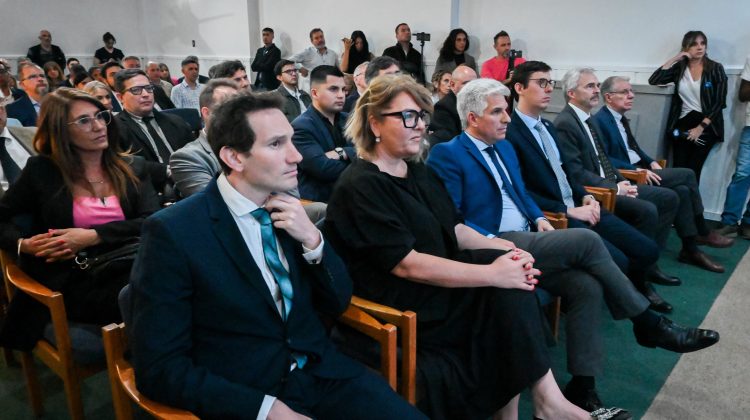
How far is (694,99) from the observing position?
4312mm

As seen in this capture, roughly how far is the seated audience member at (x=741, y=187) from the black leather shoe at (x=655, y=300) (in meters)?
1.63

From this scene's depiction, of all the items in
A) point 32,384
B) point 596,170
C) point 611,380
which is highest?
point 596,170

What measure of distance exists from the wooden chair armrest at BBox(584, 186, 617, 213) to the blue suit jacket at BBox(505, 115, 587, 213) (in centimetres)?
34

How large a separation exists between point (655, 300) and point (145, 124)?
119 inches

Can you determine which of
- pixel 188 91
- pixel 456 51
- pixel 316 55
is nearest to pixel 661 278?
pixel 456 51

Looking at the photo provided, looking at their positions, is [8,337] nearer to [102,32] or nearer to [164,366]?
[164,366]

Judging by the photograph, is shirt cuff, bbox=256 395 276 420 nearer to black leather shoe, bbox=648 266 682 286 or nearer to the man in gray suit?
the man in gray suit

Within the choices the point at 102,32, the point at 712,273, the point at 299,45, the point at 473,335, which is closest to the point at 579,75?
the point at 712,273

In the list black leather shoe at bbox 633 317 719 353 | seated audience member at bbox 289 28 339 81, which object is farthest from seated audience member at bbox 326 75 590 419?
seated audience member at bbox 289 28 339 81

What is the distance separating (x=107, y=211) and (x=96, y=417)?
0.76 metres

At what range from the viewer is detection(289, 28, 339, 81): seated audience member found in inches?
298

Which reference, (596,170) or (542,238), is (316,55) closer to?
(596,170)

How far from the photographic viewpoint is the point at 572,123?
10.4 ft

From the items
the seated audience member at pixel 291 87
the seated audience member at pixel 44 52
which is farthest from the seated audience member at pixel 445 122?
the seated audience member at pixel 44 52
